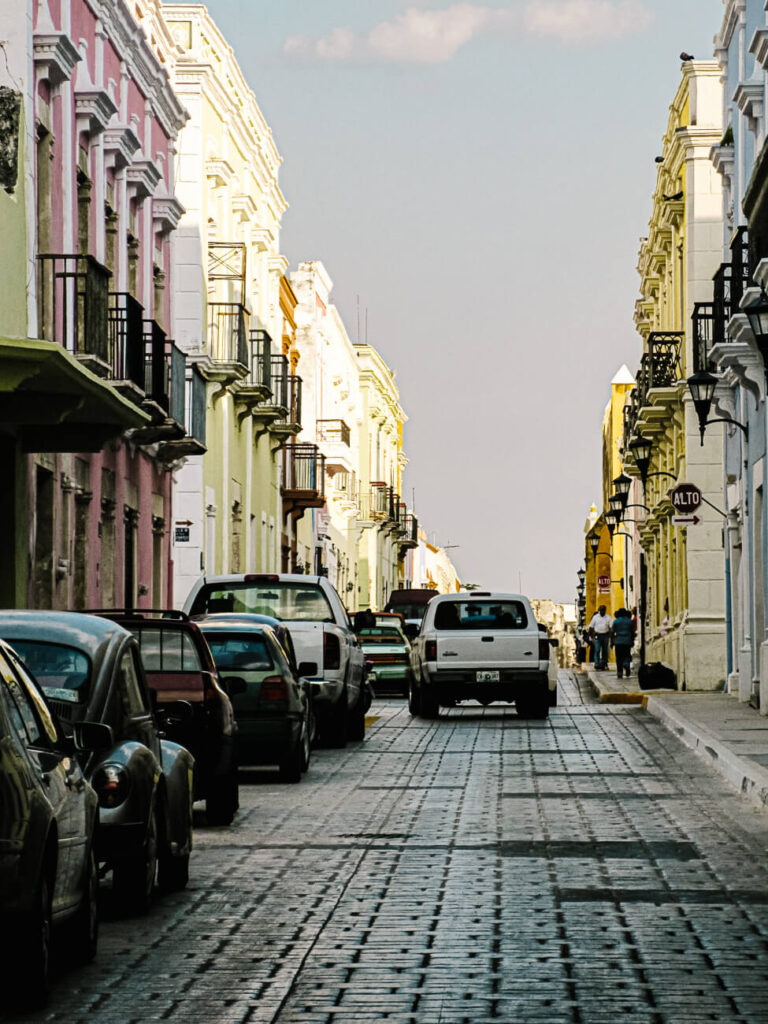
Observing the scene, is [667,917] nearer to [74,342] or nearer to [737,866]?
[737,866]

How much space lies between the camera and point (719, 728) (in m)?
23.9

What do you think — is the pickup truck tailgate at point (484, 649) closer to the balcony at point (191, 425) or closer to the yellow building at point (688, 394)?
the balcony at point (191, 425)

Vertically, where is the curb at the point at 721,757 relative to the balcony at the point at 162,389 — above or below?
below

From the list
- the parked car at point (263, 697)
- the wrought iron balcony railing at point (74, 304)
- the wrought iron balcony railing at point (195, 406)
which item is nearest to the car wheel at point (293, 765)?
the parked car at point (263, 697)

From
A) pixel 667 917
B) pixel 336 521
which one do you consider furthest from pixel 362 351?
pixel 667 917

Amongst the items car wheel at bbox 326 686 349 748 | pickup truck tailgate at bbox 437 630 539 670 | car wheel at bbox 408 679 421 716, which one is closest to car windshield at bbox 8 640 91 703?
car wheel at bbox 326 686 349 748

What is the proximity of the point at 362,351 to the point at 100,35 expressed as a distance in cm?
5700

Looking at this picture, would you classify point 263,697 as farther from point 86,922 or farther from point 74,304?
point 86,922

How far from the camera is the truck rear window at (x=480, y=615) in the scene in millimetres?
31094

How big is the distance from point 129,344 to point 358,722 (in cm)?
595

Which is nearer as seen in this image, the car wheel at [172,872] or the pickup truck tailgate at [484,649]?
the car wheel at [172,872]

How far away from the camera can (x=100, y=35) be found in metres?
28.6

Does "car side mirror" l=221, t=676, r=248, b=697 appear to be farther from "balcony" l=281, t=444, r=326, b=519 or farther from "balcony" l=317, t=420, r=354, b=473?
"balcony" l=317, t=420, r=354, b=473

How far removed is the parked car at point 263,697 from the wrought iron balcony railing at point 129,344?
8.53 metres
